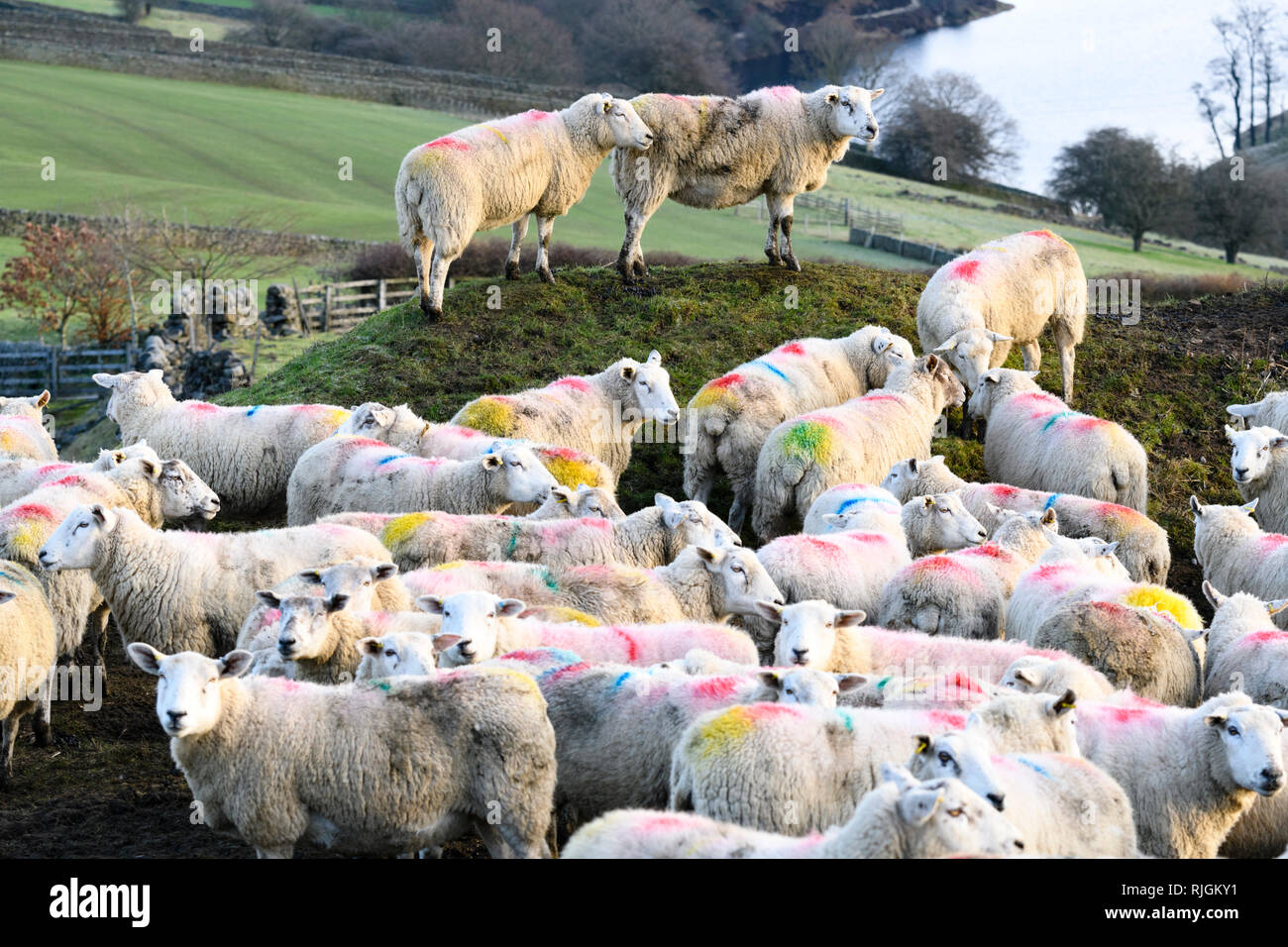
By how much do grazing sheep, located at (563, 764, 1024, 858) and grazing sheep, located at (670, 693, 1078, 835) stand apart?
675mm

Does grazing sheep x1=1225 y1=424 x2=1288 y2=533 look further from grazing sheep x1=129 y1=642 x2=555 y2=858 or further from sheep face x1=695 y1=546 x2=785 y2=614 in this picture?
grazing sheep x1=129 y1=642 x2=555 y2=858

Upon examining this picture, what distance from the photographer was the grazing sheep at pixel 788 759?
5.37 meters

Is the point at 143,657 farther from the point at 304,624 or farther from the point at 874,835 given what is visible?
the point at 874,835

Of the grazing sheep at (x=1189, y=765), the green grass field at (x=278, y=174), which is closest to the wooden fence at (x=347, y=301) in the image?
the green grass field at (x=278, y=174)

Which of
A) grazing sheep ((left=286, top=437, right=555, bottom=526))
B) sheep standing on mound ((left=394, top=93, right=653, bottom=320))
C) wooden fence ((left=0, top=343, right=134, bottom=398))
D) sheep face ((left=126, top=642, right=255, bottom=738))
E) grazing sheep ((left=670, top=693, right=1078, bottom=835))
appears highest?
sheep standing on mound ((left=394, top=93, right=653, bottom=320))

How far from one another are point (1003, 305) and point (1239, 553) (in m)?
3.96

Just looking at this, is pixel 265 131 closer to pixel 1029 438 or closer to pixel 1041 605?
pixel 1029 438

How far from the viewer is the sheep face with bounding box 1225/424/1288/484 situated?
10.6m

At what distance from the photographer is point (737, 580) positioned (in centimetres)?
800

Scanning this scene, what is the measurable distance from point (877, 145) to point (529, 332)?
40155 mm

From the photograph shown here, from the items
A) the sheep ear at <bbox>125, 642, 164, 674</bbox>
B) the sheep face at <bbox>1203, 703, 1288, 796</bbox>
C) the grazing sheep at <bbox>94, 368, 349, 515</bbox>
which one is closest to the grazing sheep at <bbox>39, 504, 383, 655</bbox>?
the sheep ear at <bbox>125, 642, 164, 674</bbox>

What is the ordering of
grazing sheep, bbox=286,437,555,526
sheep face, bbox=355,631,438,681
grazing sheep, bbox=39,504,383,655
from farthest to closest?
grazing sheep, bbox=286,437,555,526 < grazing sheep, bbox=39,504,383,655 < sheep face, bbox=355,631,438,681

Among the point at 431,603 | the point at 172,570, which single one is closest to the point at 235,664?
the point at 431,603
